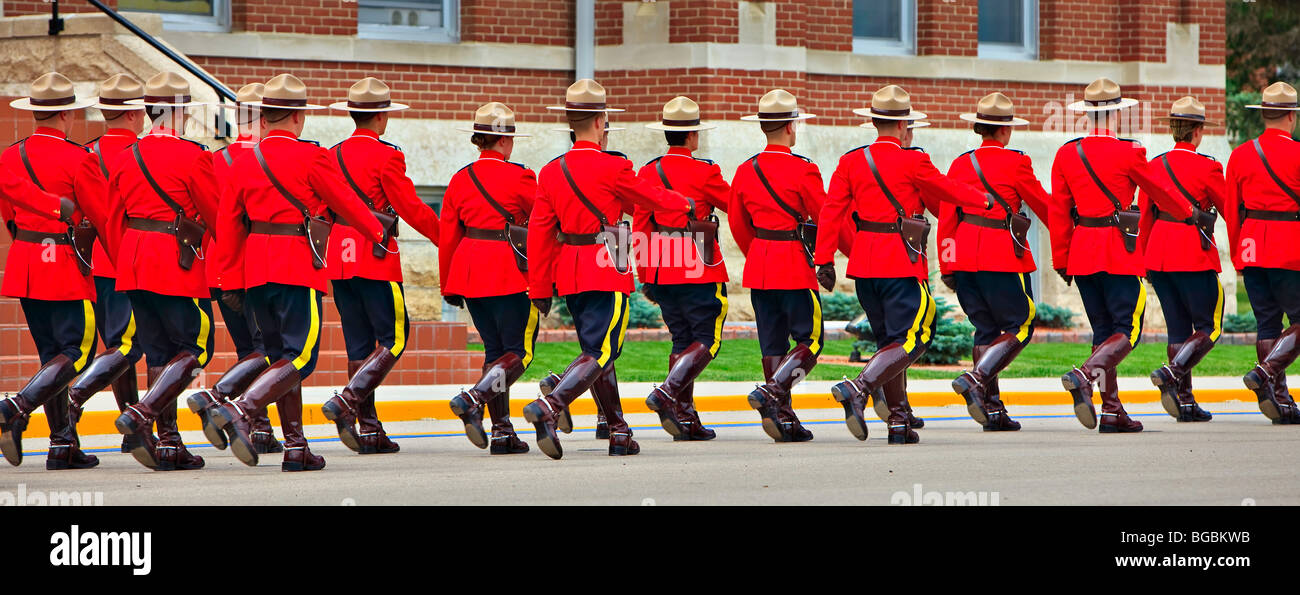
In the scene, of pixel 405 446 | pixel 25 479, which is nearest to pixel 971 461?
pixel 405 446

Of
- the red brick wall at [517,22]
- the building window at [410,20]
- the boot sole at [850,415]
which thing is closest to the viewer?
the boot sole at [850,415]

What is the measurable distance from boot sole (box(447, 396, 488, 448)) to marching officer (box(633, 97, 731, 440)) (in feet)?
3.78

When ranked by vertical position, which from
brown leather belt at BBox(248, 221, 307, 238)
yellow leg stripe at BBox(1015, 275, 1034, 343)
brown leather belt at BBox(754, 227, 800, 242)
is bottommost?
yellow leg stripe at BBox(1015, 275, 1034, 343)

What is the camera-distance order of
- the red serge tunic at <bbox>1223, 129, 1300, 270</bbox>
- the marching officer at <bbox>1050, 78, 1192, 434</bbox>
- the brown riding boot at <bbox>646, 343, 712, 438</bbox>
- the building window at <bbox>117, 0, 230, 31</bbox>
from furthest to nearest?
the building window at <bbox>117, 0, 230, 31</bbox>, the red serge tunic at <bbox>1223, 129, 1300, 270</bbox>, the marching officer at <bbox>1050, 78, 1192, 434</bbox>, the brown riding boot at <bbox>646, 343, 712, 438</bbox>

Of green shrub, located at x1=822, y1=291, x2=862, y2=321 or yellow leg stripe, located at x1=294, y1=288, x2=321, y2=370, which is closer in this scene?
yellow leg stripe, located at x1=294, y1=288, x2=321, y2=370

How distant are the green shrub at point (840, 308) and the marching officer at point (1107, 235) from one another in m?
7.77

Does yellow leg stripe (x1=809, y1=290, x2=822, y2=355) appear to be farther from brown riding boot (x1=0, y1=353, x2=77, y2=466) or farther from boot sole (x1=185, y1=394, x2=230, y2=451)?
brown riding boot (x1=0, y1=353, x2=77, y2=466)

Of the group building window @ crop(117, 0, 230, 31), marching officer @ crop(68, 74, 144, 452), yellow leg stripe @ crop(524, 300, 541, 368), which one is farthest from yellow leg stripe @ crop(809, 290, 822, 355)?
building window @ crop(117, 0, 230, 31)

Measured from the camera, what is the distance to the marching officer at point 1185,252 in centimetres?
1227

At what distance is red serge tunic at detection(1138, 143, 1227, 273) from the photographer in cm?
1228

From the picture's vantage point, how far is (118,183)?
10.1 metres

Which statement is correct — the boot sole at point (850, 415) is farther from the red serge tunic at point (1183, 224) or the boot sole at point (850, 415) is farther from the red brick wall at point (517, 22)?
the red brick wall at point (517, 22)

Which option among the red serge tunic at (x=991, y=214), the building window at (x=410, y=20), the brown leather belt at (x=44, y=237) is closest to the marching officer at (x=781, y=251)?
the red serge tunic at (x=991, y=214)

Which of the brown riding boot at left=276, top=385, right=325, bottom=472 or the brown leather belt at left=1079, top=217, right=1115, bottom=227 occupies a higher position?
the brown leather belt at left=1079, top=217, right=1115, bottom=227
